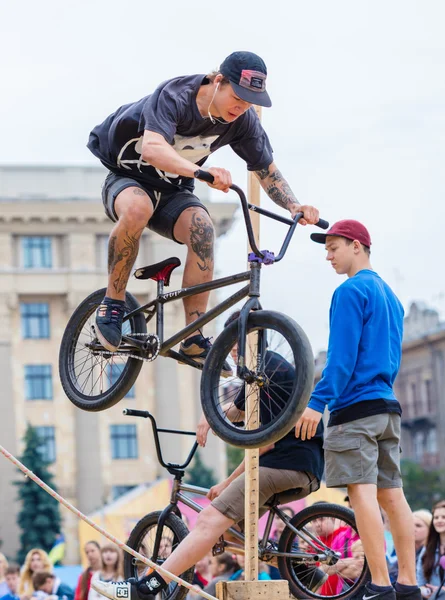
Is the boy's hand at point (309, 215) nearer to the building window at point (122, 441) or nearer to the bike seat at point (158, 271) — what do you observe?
the bike seat at point (158, 271)

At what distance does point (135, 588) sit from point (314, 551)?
51.1 inches

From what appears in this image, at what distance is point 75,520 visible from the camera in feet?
211

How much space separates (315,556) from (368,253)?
2.16m

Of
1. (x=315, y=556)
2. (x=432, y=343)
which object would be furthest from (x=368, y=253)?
(x=432, y=343)

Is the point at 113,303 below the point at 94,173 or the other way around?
below

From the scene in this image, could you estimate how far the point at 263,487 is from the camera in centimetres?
802

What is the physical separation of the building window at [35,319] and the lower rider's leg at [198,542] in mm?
60022

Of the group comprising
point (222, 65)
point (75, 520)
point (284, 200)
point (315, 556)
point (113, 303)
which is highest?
point (222, 65)

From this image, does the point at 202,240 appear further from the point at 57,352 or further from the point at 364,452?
the point at 57,352

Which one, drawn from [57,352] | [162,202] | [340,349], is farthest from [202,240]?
[57,352]

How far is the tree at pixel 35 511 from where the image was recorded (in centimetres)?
5741

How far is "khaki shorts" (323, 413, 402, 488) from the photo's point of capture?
6.95m

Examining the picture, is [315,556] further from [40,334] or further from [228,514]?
[40,334]

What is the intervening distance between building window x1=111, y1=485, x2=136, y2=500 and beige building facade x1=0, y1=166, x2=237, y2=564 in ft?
0.26
